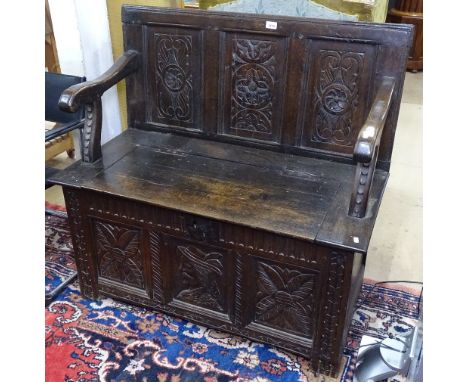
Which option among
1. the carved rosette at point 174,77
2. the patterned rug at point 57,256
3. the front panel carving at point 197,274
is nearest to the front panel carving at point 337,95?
the carved rosette at point 174,77

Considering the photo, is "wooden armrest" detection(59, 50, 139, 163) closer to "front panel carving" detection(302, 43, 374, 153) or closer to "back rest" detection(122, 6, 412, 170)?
"back rest" detection(122, 6, 412, 170)

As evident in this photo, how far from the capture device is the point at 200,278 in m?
1.76

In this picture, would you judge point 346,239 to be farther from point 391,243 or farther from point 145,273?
point 391,243

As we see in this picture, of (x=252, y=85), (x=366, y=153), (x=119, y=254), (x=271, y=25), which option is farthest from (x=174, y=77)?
(x=366, y=153)

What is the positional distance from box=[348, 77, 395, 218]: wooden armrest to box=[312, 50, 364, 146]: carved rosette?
0.19m

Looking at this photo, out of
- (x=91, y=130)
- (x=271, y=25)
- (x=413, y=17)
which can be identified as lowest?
(x=91, y=130)

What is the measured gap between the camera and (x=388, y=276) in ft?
7.34

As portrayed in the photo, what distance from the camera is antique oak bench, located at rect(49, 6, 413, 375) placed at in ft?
5.09

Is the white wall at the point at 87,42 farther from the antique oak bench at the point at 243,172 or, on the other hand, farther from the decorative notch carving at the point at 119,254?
the decorative notch carving at the point at 119,254

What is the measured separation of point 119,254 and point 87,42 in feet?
3.95

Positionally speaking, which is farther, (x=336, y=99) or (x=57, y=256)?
(x=57, y=256)

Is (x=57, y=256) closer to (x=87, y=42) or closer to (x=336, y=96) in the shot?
(x=87, y=42)

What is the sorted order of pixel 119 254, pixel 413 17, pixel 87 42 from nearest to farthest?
pixel 119 254 < pixel 87 42 < pixel 413 17

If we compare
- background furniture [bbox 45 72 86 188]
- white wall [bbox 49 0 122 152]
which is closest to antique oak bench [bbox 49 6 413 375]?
background furniture [bbox 45 72 86 188]
